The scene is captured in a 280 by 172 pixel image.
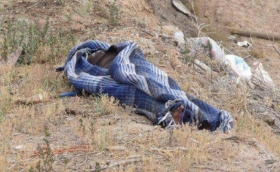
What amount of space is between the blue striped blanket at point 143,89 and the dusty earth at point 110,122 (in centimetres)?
12

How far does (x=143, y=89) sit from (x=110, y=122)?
475 mm

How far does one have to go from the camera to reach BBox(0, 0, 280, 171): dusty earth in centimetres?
353

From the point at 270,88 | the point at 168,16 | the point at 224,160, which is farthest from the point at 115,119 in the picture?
the point at 168,16

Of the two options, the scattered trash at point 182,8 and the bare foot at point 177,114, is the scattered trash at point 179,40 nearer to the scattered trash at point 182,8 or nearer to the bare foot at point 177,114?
the bare foot at point 177,114

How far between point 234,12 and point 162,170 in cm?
978

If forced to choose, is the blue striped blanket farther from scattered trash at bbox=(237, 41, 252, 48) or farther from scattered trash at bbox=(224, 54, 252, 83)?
scattered trash at bbox=(237, 41, 252, 48)

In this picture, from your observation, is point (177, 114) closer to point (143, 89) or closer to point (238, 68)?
point (143, 89)

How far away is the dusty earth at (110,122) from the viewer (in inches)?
139

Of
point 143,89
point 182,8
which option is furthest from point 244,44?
point 143,89

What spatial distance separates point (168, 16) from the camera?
11.1 metres

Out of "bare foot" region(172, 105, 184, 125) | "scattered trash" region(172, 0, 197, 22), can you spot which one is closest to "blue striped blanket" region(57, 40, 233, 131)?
"bare foot" region(172, 105, 184, 125)

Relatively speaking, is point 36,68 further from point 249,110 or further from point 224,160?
point 224,160

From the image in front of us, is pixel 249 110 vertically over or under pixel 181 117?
under

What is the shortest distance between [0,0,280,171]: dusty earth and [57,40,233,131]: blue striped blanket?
0.38 ft
